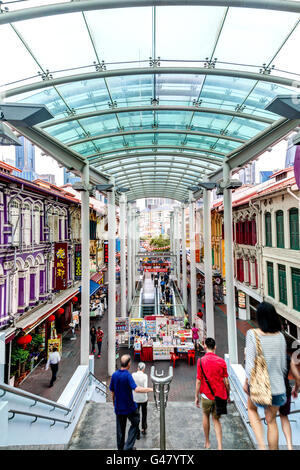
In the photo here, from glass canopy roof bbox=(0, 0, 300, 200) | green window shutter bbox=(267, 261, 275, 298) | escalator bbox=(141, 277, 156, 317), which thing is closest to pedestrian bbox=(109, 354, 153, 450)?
glass canopy roof bbox=(0, 0, 300, 200)

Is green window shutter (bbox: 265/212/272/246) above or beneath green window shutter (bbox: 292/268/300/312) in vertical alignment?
above

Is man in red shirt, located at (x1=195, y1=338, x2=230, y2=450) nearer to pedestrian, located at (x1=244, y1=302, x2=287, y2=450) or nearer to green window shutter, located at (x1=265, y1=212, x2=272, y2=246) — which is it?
pedestrian, located at (x1=244, y1=302, x2=287, y2=450)

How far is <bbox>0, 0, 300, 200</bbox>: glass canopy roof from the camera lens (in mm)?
5004

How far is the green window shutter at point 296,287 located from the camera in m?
→ 11.1

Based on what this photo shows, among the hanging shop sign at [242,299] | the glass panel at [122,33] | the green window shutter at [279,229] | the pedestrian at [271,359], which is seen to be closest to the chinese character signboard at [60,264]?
the glass panel at [122,33]

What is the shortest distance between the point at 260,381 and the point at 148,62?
642cm

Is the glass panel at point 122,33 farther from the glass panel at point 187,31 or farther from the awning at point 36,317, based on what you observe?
the awning at point 36,317

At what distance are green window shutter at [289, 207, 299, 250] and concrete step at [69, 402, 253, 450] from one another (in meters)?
7.34

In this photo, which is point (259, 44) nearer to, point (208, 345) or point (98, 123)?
point (98, 123)

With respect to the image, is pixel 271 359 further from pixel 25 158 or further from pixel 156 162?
pixel 25 158

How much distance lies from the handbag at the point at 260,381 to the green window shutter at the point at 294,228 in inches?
378
